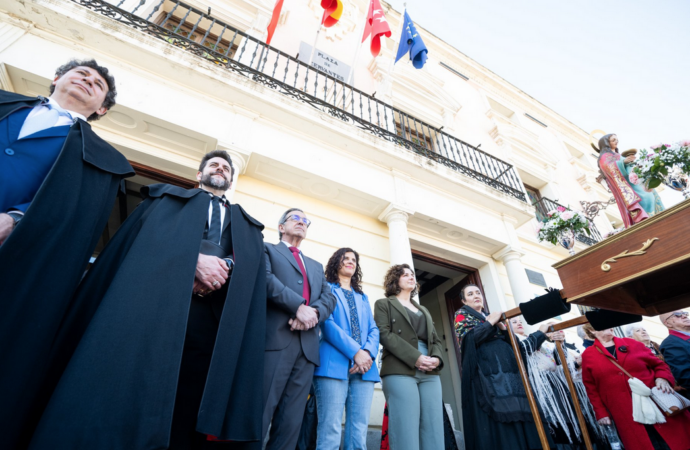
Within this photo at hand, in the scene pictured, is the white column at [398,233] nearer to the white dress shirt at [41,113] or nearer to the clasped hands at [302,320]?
the clasped hands at [302,320]

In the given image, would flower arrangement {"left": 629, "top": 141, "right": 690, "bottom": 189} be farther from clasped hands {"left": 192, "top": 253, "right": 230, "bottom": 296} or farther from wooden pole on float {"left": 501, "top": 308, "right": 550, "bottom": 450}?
clasped hands {"left": 192, "top": 253, "right": 230, "bottom": 296}

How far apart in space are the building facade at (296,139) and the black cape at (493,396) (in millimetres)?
1194

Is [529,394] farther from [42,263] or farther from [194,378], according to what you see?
[42,263]

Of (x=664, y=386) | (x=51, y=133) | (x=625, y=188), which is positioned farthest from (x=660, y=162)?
(x=51, y=133)

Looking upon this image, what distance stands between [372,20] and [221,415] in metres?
7.82

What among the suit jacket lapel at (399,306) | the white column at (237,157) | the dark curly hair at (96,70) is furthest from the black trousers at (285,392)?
the white column at (237,157)

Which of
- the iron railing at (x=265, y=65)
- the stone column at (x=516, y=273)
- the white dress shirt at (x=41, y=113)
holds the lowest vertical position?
the white dress shirt at (x=41, y=113)

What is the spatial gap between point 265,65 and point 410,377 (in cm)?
539

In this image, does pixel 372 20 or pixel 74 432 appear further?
pixel 372 20

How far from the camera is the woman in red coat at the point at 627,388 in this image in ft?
8.02

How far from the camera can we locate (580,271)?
1598 mm

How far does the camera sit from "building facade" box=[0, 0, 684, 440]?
3.56 metres

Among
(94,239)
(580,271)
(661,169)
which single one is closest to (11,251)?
(94,239)

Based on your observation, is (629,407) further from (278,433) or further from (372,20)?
(372,20)
